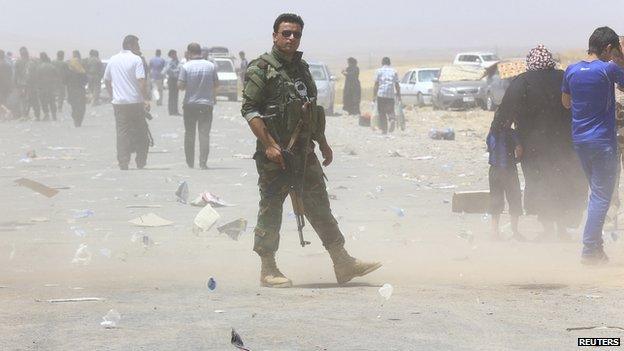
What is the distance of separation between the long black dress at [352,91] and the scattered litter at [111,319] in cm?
2988

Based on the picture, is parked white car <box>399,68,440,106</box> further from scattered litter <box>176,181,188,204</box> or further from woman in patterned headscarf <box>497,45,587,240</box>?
woman in patterned headscarf <box>497,45,587,240</box>

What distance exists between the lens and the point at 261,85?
24.5 ft

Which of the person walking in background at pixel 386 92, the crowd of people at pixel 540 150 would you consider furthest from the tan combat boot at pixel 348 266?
the person walking in background at pixel 386 92

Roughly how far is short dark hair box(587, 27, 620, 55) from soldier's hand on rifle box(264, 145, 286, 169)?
245 cm

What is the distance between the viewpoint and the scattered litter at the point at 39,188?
13.6m

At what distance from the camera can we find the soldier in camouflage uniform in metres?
7.49

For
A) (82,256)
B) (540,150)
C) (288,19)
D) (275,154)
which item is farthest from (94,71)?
(275,154)

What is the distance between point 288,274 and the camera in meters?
8.62

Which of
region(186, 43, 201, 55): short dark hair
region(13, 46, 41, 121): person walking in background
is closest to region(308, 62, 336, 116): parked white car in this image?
region(13, 46, 41, 121): person walking in background

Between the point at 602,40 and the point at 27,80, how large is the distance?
84.9 ft

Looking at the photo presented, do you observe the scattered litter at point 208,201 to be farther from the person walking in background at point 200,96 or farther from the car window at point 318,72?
the car window at point 318,72

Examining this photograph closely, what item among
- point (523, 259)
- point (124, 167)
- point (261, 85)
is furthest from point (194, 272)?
point (124, 167)

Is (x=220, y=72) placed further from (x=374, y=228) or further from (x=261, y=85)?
(x=261, y=85)

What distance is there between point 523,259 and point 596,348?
11.7 ft
